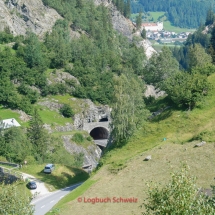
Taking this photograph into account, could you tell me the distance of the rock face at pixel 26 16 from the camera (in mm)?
128875

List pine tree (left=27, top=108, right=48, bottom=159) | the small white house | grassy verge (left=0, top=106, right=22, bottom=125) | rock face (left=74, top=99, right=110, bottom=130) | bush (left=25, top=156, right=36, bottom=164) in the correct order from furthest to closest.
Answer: rock face (left=74, top=99, right=110, bottom=130) < grassy verge (left=0, top=106, right=22, bottom=125) < the small white house < pine tree (left=27, top=108, right=48, bottom=159) < bush (left=25, top=156, right=36, bottom=164)

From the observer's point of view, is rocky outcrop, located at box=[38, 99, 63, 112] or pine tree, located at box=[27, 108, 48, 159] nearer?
pine tree, located at box=[27, 108, 48, 159]

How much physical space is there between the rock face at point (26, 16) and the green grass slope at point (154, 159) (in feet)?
275

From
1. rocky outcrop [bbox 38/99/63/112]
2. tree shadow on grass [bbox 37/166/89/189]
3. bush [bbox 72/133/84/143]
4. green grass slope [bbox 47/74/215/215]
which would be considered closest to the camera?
green grass slope [bbox 47/74/215/215]

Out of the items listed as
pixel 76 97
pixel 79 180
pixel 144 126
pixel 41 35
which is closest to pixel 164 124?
pixel 144 126

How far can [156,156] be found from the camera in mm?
47438

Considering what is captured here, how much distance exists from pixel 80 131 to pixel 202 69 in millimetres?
40400

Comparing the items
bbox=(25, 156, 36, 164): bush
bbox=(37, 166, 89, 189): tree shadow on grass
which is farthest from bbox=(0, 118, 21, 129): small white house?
bbox=(37, 166, 89, 189): tree shadow on grass

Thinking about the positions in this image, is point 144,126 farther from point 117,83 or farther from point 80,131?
point 80,131

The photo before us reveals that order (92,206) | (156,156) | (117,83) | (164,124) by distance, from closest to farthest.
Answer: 1. (92,206)
2. (156,156)
3. (164,124)
4. (117,83)

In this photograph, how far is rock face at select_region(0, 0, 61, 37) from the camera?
12888cm

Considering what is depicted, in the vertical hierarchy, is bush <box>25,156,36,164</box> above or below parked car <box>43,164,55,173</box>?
below

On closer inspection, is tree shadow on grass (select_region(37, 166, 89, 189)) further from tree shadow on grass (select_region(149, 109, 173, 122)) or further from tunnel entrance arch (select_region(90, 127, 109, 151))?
tunnel entrance arch (select_region(90, 127, 109, 151))

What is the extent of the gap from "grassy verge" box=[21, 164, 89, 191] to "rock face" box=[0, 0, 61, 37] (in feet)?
241
